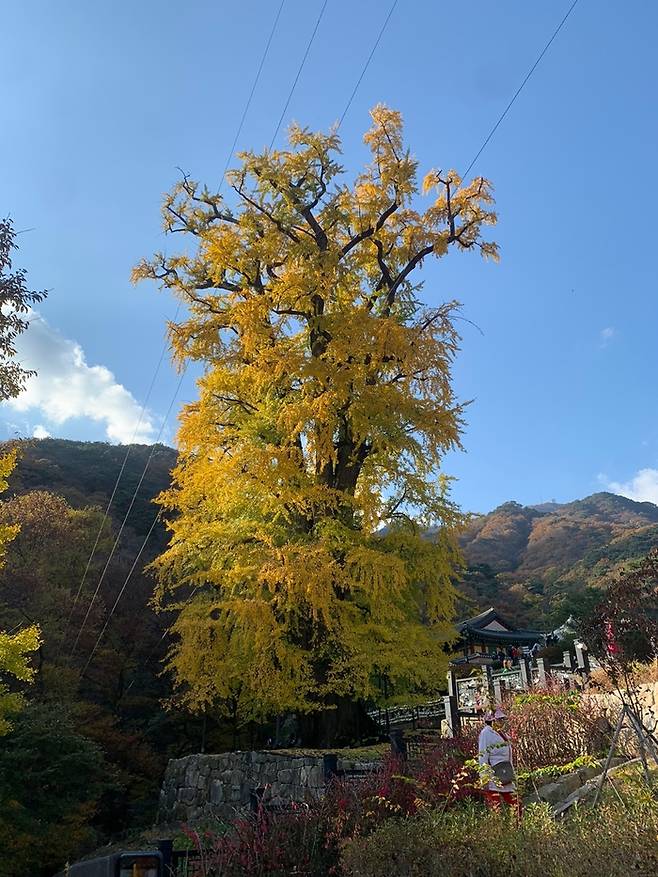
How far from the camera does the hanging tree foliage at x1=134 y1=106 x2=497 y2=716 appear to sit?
1319 cm

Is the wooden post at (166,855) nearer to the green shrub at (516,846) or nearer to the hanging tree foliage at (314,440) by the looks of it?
the green shrub at (516,846)

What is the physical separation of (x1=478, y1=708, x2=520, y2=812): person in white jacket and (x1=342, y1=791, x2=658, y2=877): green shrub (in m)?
0.76

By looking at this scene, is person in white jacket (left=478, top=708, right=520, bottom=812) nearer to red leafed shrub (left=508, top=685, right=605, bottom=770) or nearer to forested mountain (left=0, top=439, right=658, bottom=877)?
red leafed shrub (left=508, top=685, right=605, bottom=770)

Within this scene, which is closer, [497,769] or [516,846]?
[516,846]

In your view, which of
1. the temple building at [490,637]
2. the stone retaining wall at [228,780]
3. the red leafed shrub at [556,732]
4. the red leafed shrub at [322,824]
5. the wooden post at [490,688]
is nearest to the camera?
the red leafed shrub at [322,824]

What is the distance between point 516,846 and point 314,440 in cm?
1018

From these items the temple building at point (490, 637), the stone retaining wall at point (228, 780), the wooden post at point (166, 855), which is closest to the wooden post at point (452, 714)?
the stone retaining wall at point (228, 780)

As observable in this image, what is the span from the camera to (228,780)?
43.2 ft

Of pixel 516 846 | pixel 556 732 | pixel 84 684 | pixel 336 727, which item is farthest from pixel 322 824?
pixel 84 684

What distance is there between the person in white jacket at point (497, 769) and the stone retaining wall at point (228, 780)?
4531mm

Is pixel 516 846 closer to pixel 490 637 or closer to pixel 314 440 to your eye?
pixel 314 440

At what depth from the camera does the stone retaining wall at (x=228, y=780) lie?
38.8 feet

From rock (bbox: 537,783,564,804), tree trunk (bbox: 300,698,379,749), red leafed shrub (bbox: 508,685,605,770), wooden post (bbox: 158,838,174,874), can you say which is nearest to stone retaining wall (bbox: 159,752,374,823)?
tree trunk (bbox: 300,698,379,749)

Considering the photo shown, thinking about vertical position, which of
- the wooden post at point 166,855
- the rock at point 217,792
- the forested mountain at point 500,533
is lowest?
the rock at point 217,792
